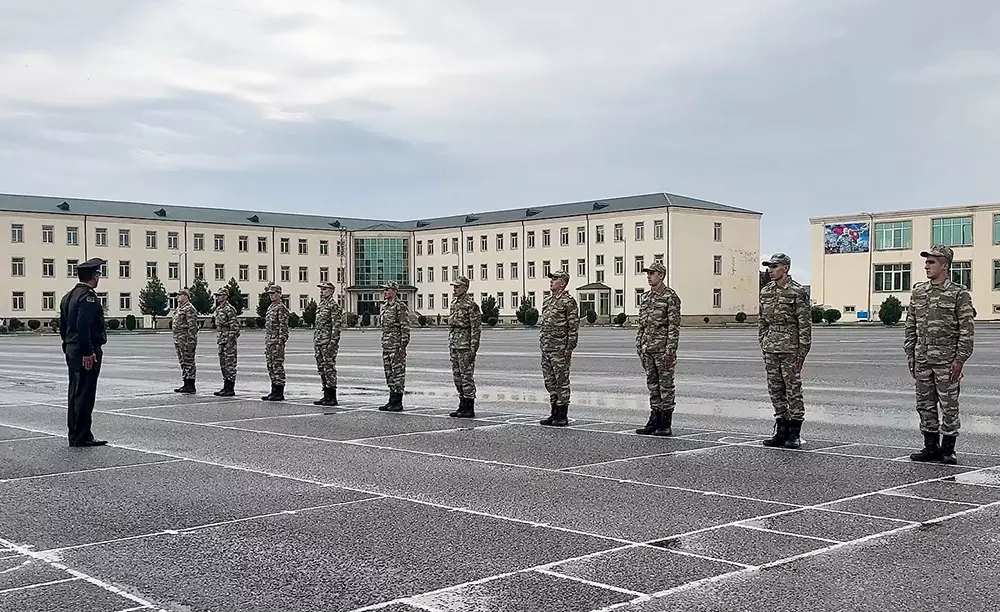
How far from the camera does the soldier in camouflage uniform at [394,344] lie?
1596 cm

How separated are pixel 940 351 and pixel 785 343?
1.94 m

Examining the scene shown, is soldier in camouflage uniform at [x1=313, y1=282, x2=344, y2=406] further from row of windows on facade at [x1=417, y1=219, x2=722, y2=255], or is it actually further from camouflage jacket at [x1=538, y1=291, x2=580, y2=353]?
row of windows on facade at [x1=417, y1=219, x2=722, y2=255]

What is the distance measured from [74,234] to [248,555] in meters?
97.3

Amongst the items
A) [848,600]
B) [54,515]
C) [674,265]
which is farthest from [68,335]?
[674,265]

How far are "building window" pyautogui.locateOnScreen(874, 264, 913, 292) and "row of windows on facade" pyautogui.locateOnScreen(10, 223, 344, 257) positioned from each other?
2316 inches

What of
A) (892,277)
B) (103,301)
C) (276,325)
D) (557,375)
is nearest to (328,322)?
(276,325)

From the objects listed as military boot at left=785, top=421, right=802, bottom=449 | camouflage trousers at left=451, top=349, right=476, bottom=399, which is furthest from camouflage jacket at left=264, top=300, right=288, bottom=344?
military boot at left=785, top=421, right=802, bottom=449

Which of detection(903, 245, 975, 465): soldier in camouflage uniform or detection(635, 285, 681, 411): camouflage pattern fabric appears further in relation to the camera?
detection(635, 285, 681, 411): camouflage pattern fabric

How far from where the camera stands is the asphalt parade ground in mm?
5832

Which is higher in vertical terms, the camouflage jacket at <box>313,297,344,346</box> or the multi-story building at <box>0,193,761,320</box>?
the multi-story building at <box>0,193,761,320</box>

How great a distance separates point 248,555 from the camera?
22.0ft

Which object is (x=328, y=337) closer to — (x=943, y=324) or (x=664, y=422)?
(x=664, y=422)

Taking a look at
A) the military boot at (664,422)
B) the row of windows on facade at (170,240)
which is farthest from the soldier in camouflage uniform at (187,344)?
the row of windows on facade at (170,240)

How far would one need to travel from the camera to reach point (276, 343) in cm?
1864
